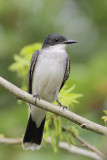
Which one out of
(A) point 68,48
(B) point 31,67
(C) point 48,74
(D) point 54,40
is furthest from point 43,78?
(A) point 68,48

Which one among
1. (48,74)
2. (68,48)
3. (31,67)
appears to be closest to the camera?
(31,67)

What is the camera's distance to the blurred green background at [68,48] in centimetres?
568

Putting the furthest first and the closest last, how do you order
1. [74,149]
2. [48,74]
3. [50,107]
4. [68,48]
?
[68,48] → [48,74] → [74,149] → [50,107]

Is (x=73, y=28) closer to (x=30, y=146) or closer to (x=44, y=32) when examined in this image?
(x=44, y=32)

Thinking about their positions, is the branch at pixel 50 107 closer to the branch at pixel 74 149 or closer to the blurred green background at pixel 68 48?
the branch at pixel 74 149

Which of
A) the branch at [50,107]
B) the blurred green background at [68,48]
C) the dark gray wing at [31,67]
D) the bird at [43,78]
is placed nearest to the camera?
the branch at [50,107]

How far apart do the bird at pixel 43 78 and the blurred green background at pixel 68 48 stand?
10.5 inches

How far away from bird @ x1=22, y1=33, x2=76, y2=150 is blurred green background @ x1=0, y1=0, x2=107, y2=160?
267 millimetres

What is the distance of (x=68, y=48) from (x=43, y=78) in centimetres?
281

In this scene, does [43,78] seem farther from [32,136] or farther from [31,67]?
[32,136]

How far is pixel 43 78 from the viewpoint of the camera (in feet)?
16.8

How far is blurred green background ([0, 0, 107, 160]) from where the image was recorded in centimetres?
568

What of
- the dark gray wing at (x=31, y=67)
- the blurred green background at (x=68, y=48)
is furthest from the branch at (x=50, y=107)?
the blurred green background at (x=68, y=48)

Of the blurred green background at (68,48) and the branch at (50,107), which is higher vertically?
the branch at (50,107)
